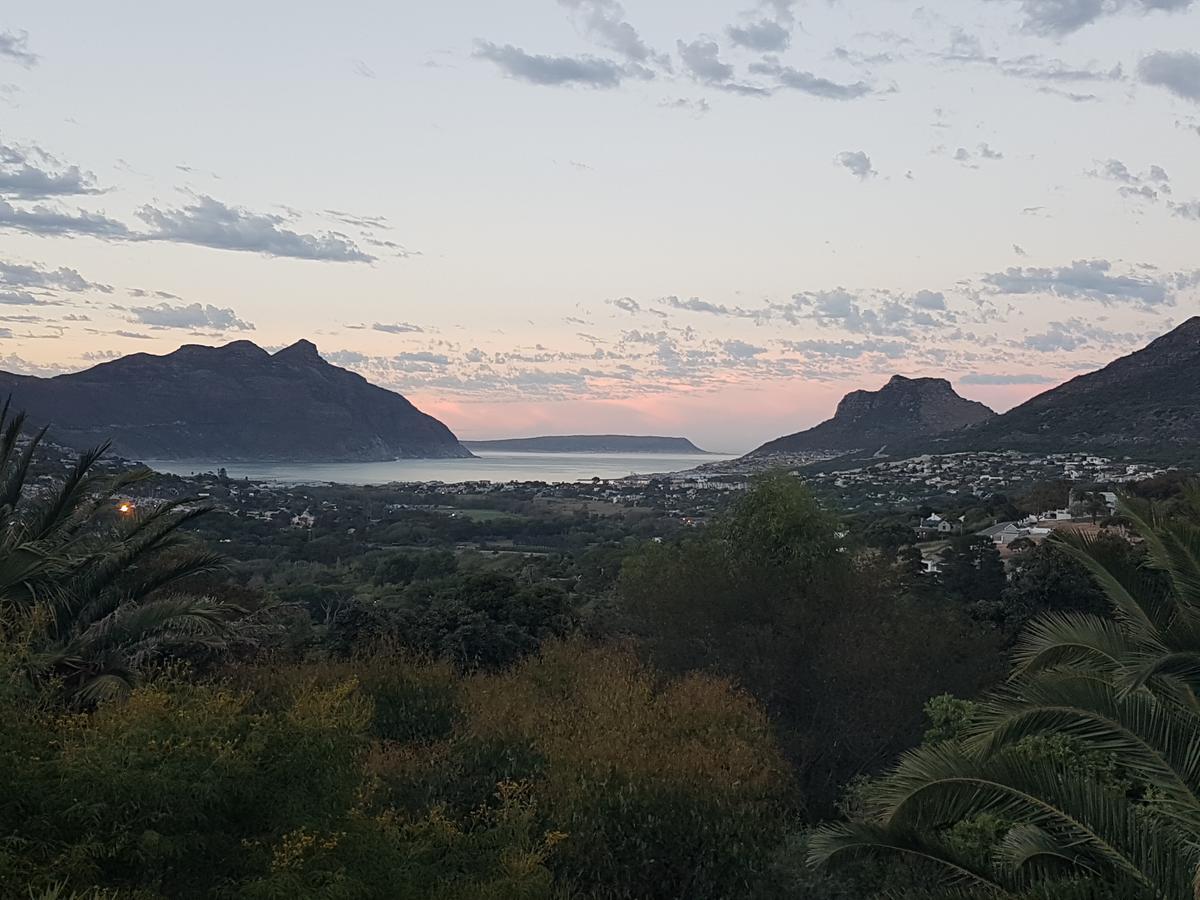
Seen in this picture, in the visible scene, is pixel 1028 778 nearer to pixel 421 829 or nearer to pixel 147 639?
pixel 421 829

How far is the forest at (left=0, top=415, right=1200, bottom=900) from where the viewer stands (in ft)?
18.8

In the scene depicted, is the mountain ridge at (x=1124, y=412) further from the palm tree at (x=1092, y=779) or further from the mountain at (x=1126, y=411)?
the palm tree at (x=1092, y=779)

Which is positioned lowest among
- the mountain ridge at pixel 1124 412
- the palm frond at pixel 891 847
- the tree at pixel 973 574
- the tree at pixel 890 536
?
the tree at pixel 973 574

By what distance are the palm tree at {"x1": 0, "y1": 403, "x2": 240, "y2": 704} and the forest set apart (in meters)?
0.04

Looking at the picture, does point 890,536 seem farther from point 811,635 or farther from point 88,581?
point 88,581

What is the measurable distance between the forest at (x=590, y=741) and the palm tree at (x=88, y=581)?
37mm

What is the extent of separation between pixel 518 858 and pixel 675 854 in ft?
9.78

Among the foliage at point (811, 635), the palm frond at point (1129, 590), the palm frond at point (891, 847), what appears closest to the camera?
the palm frond at point (891, 847)

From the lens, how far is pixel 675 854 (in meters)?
9.86

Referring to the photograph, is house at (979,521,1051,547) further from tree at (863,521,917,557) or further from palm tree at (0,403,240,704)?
palm tree at (0,403,240,704)

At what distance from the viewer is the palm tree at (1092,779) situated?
5.98 m

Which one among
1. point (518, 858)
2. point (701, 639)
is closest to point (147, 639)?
point (518, 858)

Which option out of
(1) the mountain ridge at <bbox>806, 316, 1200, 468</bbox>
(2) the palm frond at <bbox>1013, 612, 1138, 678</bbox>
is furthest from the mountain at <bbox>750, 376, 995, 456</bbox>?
(2) the palm frond at <bbox>1013, 612, 1138, 678</bbox>

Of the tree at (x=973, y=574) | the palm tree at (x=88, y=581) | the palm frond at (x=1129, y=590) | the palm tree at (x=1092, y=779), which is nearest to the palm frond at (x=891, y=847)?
the palm tree at (x=1092, y=779)
